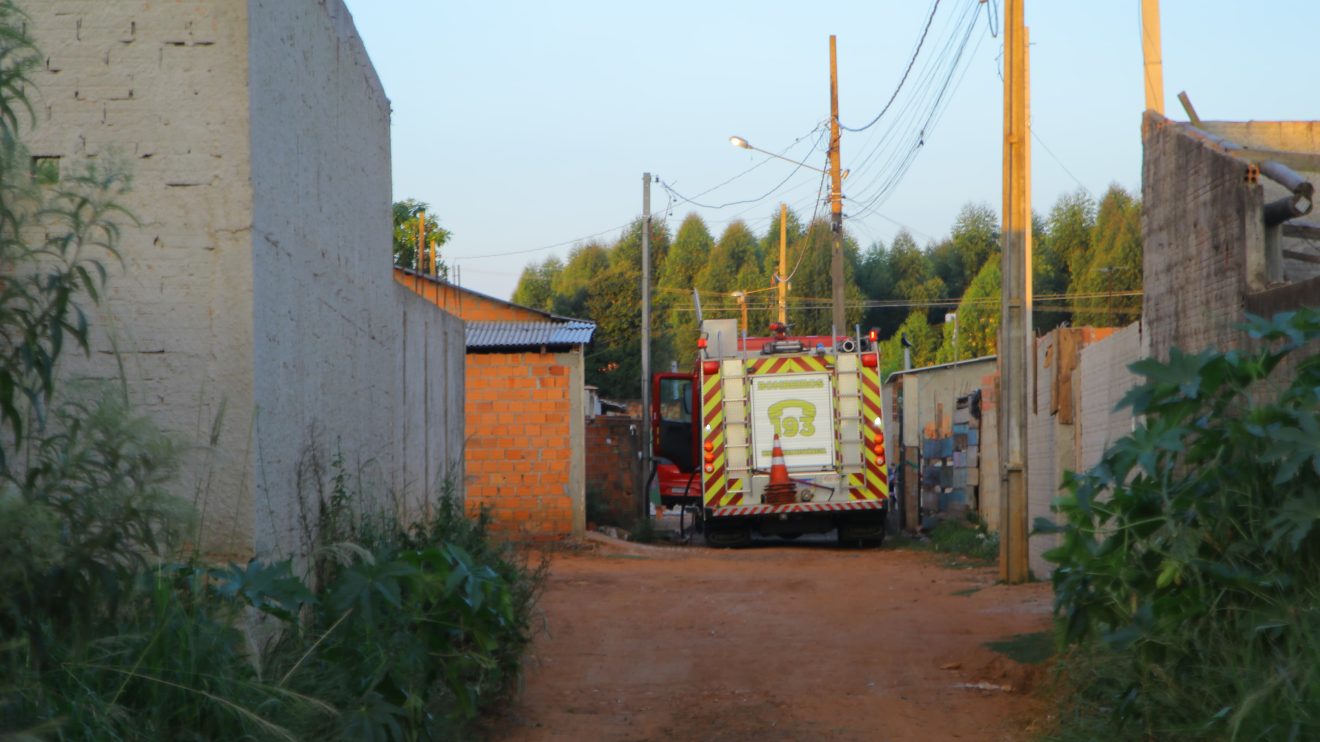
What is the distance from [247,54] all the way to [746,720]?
4003 mm

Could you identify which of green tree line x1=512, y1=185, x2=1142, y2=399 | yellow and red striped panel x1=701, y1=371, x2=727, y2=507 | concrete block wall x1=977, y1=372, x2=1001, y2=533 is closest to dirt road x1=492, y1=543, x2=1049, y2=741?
concrete block wall x1=977, y1=372, x2=1001, y2=533

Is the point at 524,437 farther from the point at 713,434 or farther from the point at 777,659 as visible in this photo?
the point at 777,659

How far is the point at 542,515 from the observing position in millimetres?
18656

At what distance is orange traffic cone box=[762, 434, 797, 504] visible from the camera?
58.8 ft

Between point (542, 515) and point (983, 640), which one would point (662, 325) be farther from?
point (983, 640)

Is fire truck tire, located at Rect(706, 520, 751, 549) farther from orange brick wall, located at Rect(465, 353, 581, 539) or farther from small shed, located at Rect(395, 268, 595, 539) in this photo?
orange brick wall, located at Rect(465, 353, 581, 539)

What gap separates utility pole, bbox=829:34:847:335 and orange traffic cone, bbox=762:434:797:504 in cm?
467

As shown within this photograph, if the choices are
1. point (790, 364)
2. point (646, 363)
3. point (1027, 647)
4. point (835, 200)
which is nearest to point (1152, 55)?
point (1027, 647)

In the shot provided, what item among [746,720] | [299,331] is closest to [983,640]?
[746,720]

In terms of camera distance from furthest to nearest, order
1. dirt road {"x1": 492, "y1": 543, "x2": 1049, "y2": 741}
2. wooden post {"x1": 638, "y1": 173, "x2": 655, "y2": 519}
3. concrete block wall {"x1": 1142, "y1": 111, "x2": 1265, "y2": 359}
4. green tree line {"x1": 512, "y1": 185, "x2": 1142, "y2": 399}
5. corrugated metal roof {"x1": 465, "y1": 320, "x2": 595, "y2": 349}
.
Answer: green tree line {"x1": 512, "y1": 185, "x2": 1142, "y2": 399}, wooden post {"x1": 638, "y1": 173, "x2": 655, "y2": 519}, corrugated metal roof {"x1": 465, "y1": 320, "x2": 595, "y2": 349}, concrete block wall {"x1": 1142, "y1": 111, "x2": 1265, "y2": 359}, dirt road {"x1": 492, "y1": 543, "x2": 1049, "y2": 741}

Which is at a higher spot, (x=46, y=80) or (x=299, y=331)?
(x=46, y=80)

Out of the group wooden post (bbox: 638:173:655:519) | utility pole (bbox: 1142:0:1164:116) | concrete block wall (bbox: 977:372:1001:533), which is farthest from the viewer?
wooden post (bbox: 638:173:655:519)

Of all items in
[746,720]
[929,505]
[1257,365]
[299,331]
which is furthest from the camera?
[929,505]

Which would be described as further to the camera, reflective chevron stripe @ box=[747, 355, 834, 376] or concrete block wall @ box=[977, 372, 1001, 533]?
reflective chevron stripe @ box=[747, 355, 834, 376]
